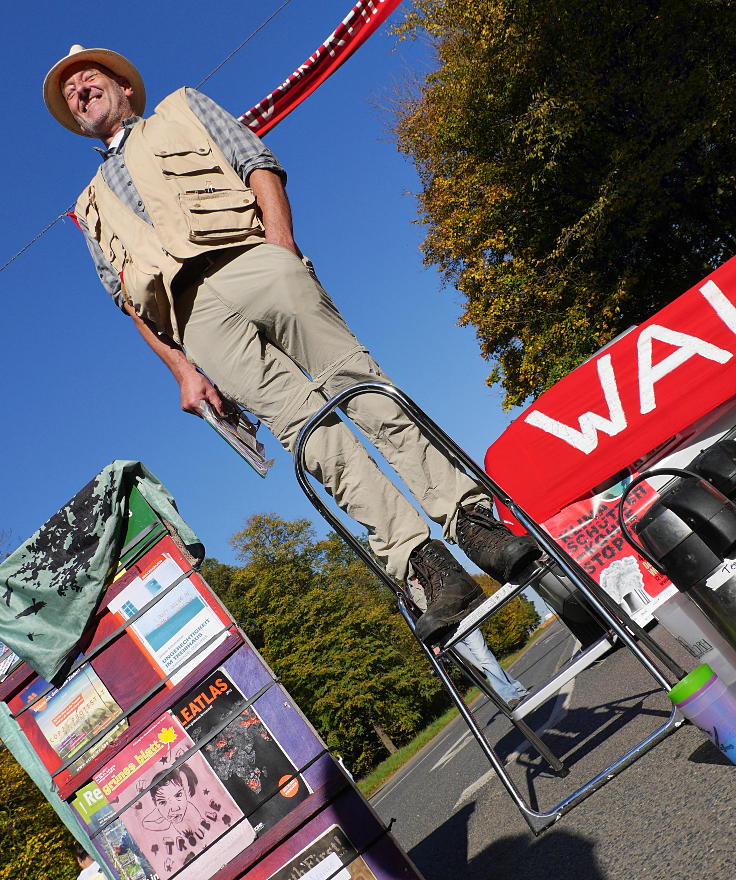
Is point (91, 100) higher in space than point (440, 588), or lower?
higher

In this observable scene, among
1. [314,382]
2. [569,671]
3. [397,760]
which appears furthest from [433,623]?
[397,760]

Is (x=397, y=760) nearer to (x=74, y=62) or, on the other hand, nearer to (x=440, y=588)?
(x=440, y=588)

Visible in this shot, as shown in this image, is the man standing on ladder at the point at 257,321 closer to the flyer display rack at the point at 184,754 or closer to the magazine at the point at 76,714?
the flyer display rack at the point at 184,754

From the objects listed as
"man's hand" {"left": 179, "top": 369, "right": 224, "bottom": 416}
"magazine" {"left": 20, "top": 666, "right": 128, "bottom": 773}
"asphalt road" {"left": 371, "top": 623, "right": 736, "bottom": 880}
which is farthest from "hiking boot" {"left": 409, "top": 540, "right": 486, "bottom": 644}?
"magazine" {"left": 20, "top": 666, "right": 128, "bottom": 773}

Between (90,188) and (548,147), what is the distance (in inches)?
557

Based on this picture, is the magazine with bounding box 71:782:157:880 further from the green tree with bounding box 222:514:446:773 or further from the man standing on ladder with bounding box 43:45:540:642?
the green tree with bounding box 222:514:446:773

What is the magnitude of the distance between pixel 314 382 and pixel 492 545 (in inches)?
35.3

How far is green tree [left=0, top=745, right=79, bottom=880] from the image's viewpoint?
1399 cm

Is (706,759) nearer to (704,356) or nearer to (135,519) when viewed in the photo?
(135,519)

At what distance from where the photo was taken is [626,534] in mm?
2250

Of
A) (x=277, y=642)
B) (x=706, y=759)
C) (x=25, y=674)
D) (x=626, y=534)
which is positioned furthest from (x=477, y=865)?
(x=277, y=642)

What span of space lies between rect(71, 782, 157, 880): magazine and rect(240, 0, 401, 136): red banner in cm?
458

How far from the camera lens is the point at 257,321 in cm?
276

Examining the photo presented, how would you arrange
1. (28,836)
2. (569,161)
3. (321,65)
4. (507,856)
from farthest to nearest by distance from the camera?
(569,161) < (28,836) < (321,65) < (507,856)
